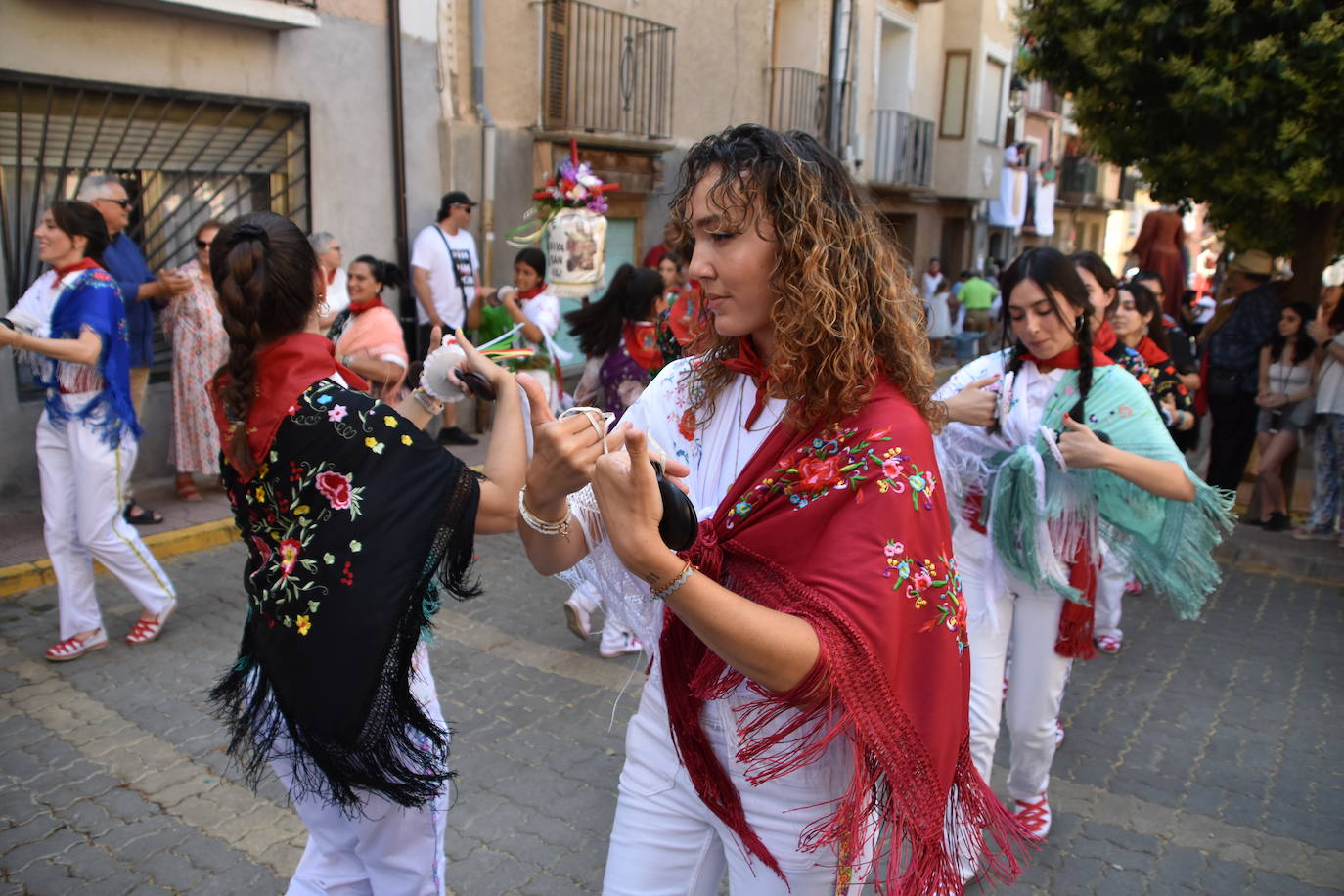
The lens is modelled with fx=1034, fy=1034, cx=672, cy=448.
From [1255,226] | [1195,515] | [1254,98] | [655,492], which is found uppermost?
[1254,98]

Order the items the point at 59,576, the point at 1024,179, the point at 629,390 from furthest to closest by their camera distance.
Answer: the point at 1024,179, the point at 629,390, the point at 59,576

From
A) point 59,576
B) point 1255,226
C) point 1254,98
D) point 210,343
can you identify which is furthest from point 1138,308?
point 210,343

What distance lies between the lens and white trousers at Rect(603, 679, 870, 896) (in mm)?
1864

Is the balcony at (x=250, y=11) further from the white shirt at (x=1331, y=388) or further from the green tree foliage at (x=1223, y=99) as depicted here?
the white shirt at (x=1331, y=388)

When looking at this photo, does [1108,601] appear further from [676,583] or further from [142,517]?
[142,517]

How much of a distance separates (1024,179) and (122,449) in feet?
80.8

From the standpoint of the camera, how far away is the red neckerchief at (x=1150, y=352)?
5.45 metres

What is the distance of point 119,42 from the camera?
7.33 m

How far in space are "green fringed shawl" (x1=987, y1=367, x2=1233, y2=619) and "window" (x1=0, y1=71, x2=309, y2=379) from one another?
6.69 m

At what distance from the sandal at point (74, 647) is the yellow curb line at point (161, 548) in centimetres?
87

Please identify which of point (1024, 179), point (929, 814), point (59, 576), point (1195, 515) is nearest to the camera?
point (929, 814)

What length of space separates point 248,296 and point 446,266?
720cm

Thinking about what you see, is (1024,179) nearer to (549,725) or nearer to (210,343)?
(210,343)

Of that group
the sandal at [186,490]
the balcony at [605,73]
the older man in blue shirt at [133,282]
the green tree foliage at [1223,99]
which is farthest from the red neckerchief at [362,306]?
the balcony at [605,73]
